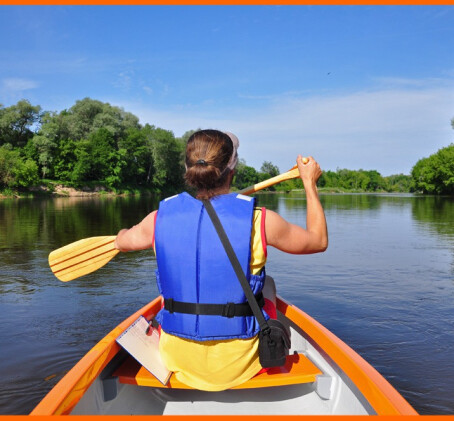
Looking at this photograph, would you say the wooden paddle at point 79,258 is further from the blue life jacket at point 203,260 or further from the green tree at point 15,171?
the green tree at point 15,171

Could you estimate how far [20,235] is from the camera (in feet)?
48.3

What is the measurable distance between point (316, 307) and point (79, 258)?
448 cm

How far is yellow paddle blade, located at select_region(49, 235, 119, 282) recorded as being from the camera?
10.2 feet

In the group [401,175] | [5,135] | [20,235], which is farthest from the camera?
[401,175]

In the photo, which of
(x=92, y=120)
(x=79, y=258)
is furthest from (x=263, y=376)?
(x=92, y=120)

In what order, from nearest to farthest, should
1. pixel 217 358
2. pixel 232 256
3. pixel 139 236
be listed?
Answer: pixel 232 256
pixel 217 358
pixel 139 236

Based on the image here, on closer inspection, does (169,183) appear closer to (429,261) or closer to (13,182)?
(13,182)

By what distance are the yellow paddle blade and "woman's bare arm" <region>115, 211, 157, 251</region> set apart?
1.60 feet

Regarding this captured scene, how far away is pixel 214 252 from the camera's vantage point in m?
2.25

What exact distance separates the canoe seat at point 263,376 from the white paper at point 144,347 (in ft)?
0.18

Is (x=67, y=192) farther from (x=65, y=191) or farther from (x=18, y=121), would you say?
(x=18, y=121)

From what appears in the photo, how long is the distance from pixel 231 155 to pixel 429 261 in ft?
31.7

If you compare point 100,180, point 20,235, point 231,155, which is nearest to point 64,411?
point 231,155

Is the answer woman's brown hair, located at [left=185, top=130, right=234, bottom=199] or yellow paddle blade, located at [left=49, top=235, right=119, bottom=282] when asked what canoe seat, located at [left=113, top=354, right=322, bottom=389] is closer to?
yellow paddle blade, located at [left=49, top=235, right=119, bottom=282]
